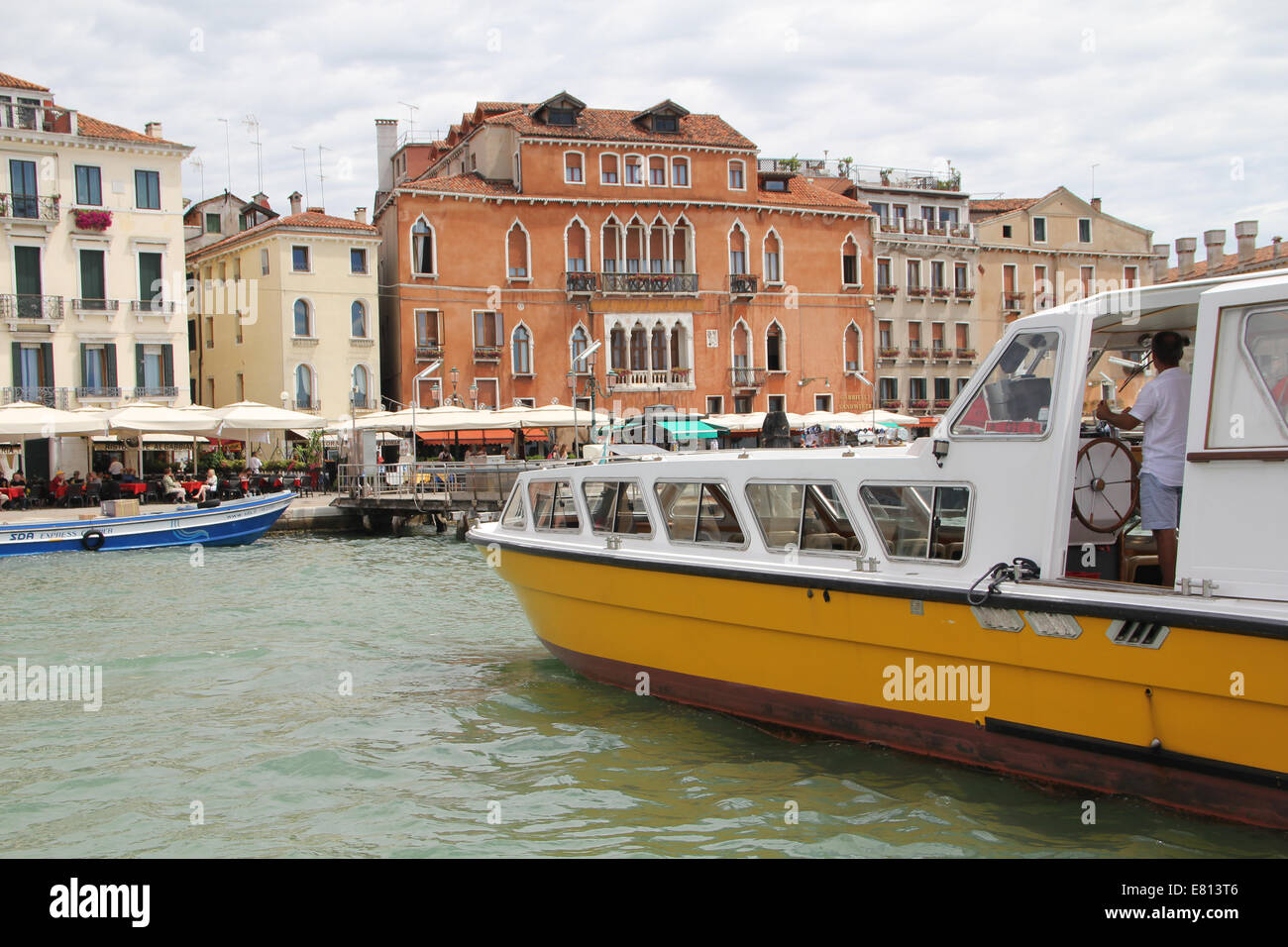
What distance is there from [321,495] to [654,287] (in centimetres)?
1567

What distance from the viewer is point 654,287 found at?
43.0 metres

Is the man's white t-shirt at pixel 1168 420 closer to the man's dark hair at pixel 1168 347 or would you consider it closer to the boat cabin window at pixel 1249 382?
the man's dark hair at pixel 1168 347

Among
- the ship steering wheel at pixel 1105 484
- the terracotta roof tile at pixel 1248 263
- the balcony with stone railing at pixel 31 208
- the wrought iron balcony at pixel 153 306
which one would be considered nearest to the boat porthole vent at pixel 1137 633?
the ship steering wheel at pixel 1105 484

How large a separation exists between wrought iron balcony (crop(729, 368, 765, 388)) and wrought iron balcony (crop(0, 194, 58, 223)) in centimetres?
2383

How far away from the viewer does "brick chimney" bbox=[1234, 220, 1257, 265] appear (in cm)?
4091

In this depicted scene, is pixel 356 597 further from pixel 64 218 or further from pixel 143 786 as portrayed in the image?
pixel 64 218

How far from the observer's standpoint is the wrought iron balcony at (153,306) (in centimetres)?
3609

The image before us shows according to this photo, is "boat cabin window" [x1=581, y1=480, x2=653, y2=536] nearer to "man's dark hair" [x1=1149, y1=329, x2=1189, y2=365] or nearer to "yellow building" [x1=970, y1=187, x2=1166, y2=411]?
"man's dark hair" [x1=1149, y1=329, x2=1189, y2=365]

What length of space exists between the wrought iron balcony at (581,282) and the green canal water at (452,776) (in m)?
30.1

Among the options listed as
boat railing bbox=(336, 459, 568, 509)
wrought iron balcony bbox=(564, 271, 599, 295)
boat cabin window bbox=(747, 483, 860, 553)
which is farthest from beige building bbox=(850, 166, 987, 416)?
boat cabin window bbox=(747, 483, 860, 553)

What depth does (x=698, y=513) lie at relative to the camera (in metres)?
8.90

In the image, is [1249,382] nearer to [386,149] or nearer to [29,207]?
[29,207]

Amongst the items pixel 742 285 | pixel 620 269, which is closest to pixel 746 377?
pixel 742 285
